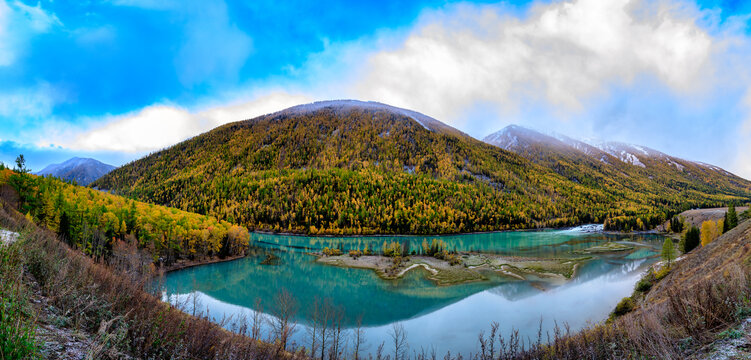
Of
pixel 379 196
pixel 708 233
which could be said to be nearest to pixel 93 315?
pixel 708 233

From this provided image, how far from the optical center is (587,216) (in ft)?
451

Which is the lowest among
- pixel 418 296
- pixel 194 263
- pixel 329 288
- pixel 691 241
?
pixel 329 288

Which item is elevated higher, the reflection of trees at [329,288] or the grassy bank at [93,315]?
the grassy bank at [93,315]

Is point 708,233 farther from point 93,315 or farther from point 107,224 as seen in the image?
point 107,224

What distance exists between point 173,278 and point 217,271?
654cm

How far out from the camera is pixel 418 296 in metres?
34.6

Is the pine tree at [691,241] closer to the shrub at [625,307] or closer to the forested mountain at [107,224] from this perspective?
the shrub at [625,307]

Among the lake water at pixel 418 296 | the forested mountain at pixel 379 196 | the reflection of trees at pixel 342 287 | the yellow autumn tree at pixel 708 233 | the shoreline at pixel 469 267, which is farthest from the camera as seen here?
the forested mountain at pixel 379 196

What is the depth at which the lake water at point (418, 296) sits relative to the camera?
25.7 metres

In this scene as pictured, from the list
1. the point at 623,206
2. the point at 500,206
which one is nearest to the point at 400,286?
the point at 500,206

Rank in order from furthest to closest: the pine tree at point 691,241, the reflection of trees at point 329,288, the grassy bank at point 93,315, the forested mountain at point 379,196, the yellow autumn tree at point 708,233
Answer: the forested mountain at point 379,196
the pine tree at point 691,241
the yellow autumn tree at point 708,233
the reflection of trees at point 329,288
the grassy bank at point 93,315

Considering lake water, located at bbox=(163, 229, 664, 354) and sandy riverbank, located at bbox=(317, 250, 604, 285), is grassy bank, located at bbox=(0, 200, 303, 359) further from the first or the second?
sandy riverbank, located at bbox=(317, 250, 604, 285)

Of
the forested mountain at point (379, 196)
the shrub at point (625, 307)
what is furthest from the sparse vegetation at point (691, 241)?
the forested mountain at point (379, 196)

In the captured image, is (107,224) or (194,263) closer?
(107,224)
